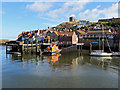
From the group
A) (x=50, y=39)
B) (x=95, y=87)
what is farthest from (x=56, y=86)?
(x=50, y=39)

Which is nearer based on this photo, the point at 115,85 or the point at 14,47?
the point at 115,85

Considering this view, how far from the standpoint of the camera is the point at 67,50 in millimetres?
56000

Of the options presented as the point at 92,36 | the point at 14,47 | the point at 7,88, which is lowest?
the point at 7,88

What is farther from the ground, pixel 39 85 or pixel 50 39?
pixel 50 39

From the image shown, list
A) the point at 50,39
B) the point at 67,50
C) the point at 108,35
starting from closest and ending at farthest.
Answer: the point at 67,50
the point at 108,35
the point at 50,39

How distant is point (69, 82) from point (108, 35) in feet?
211

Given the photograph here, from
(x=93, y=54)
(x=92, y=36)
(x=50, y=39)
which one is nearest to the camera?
(x=93, y=54)

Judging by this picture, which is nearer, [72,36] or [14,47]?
[14,47]

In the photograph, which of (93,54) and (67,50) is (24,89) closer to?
(93,54)

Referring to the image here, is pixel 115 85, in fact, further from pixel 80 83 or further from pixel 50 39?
pixel 50 39

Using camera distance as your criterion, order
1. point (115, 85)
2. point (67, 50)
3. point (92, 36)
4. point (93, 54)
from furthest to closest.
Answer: point (92, 36)
point (67, 50)
point (93, 54)
point (115, 85)

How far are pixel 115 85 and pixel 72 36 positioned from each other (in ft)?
212

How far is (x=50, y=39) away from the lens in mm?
88562

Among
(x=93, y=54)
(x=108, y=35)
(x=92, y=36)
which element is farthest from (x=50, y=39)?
(x=93, y=54)
